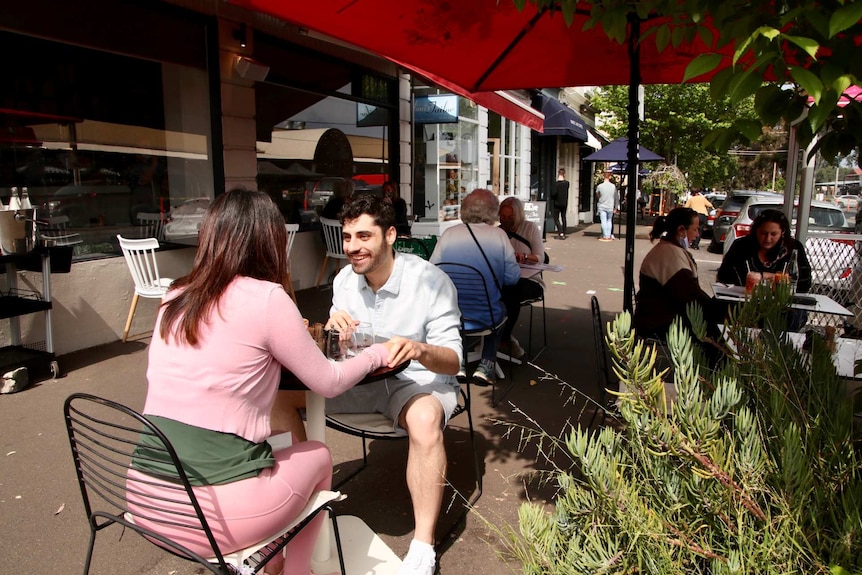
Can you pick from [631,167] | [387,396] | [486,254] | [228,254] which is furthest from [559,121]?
[228,254]

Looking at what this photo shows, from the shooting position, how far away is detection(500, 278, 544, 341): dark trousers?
18.0 feet

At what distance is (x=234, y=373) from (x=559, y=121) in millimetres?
16002

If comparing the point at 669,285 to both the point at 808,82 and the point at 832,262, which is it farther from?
the point at 832,262

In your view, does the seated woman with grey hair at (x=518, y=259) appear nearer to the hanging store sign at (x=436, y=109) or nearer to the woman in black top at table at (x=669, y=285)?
the woman in black top at table at (x=669, y=285)

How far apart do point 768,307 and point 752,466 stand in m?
0.63

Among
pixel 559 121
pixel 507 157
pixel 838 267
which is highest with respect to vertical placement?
pixel 559 121

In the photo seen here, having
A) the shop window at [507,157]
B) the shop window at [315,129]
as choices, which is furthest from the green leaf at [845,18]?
the shop window at [507,157]

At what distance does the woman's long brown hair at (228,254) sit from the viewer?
6.73ft

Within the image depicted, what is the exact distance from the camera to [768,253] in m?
5.06

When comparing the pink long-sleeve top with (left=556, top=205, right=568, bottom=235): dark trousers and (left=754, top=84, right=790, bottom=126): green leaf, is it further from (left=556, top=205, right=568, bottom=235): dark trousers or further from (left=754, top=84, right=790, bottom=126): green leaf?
(left=556, top=205, right=568, bottom=235): dark trousers

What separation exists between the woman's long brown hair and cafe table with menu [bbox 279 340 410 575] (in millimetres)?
448

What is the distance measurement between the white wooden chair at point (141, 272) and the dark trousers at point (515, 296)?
312 centimetres

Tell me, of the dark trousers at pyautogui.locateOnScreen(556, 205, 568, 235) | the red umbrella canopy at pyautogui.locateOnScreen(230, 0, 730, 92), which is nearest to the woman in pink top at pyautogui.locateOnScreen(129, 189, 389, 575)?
the red umbrella canopy at pyautogui.locateOnScreen(230, 0, 730, 92)

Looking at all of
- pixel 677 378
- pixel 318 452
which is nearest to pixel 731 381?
pixel 677 378
